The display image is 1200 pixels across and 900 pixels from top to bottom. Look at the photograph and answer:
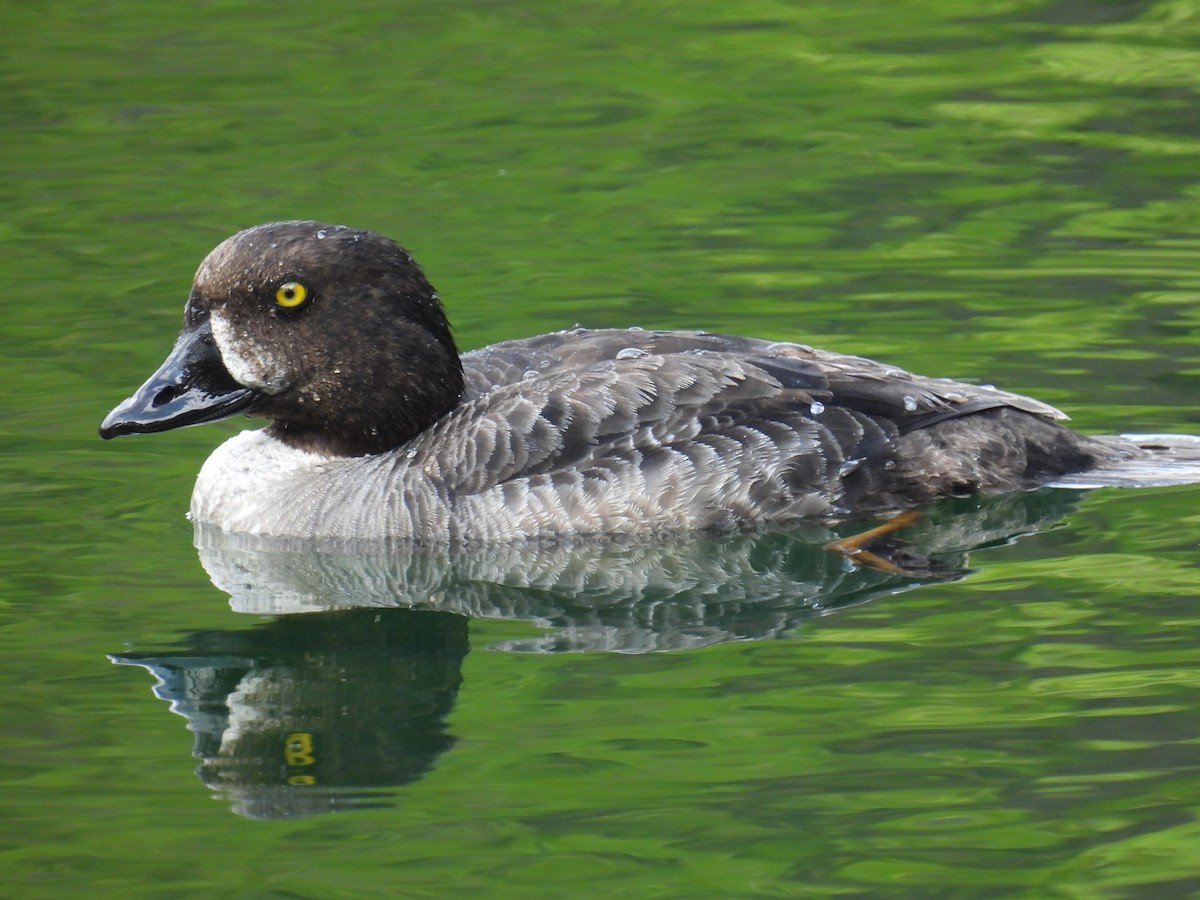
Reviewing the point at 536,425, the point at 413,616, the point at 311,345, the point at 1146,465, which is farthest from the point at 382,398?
the point at 1146,465

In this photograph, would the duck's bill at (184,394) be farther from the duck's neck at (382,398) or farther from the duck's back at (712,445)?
the duck's back at (712,445)

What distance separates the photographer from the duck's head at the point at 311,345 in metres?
8.05

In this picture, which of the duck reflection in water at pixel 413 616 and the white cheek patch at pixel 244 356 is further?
the white cheek patch at pixel 244 356

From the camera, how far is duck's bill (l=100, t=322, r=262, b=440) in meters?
7.97

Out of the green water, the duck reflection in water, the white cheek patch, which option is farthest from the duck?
the green water

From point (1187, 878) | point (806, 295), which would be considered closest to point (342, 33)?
point (806, 295)

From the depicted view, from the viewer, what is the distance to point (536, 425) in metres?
A: 7.96

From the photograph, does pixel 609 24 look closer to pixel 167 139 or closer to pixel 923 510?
pixel 167 139

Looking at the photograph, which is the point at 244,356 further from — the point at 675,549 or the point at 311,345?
the point at 675,549

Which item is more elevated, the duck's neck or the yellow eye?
the yellow eye

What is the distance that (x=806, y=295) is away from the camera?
10906 mm

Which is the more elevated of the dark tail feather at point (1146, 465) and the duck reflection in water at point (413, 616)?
the dark tail feather at point (1146, 465)

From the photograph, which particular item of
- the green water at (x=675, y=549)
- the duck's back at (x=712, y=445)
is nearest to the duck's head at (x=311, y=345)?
the duck's back at (x=712, y=445)

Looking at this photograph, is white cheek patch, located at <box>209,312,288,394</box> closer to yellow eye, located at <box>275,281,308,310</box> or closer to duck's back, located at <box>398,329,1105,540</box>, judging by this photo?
yellow eye, located at <box>275,281,308,310</box>
